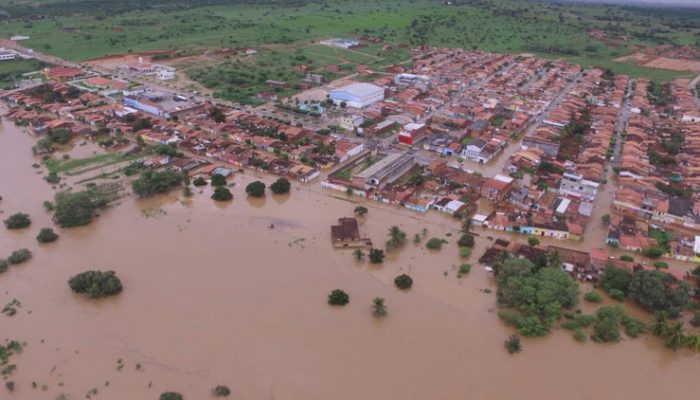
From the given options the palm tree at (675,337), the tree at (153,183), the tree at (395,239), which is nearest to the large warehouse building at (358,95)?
the tree at (153,183)

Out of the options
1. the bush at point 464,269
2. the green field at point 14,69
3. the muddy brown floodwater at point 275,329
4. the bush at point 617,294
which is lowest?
the muddy brown floodwater at point 275,329

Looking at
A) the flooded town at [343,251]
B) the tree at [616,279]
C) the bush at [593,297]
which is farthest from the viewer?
the tree at [616,279]

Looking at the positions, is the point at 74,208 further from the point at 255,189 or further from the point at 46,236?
the point at 255,189

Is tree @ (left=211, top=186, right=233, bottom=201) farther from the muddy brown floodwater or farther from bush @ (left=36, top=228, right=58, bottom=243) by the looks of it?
bush @ (left=36, top=228, right=58, bottom=243)

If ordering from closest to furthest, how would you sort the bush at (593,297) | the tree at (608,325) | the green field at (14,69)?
1. the tree at (608,325)
2. the bush at (593,297)
3. the green field at (14,69)

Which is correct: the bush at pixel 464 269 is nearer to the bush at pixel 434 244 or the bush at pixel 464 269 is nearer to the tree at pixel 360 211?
the bush at pixel 434 244

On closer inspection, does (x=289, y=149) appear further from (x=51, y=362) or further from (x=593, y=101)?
(x=593, y=101)

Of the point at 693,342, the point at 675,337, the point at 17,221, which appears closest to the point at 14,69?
the point at 17,221
